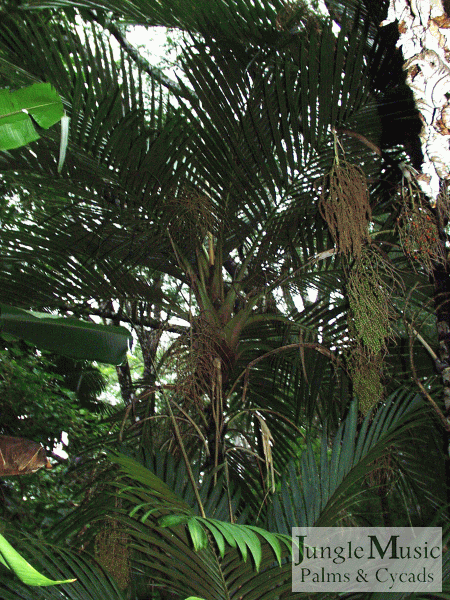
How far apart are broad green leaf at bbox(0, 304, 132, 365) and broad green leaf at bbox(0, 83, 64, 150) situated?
1.53 feet

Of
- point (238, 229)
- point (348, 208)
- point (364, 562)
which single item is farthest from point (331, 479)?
point (238, 229)

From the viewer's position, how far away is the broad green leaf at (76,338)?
1.28 m

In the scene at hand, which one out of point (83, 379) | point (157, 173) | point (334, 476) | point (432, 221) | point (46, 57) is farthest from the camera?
point (83, 379)

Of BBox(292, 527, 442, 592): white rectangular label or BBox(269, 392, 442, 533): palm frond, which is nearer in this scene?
BBox(292, 527, 442, 592): white rectangular label

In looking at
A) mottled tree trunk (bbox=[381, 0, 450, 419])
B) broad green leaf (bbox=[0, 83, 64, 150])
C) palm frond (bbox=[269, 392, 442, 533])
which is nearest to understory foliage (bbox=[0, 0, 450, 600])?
palm frond (bbox=[269, 392, 442, 533])

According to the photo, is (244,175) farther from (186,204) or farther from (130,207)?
(130,207)

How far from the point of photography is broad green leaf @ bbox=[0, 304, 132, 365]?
128 centimetres

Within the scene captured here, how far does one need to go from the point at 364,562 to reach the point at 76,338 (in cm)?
105

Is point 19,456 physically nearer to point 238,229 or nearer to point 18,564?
point 18,564

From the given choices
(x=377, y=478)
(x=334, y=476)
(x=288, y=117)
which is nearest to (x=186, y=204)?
(x=288, y=117)

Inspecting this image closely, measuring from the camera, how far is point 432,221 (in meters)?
1.53

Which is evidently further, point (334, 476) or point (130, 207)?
point (130, 207)

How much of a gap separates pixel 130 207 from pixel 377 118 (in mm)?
1053

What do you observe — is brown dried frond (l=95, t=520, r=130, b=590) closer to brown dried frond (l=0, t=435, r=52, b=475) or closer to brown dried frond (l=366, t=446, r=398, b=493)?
brown dried frond (l=0, t=435, r=52, b=475)
